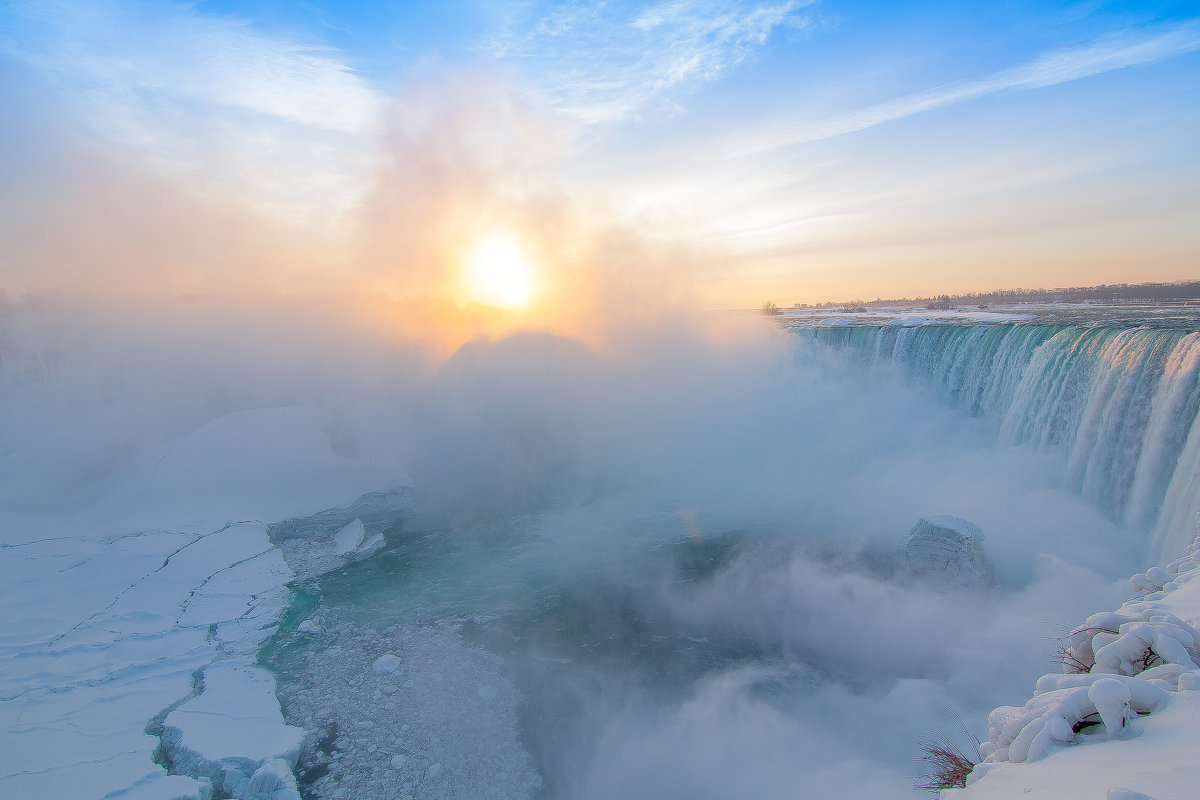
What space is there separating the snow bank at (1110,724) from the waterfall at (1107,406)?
17.3ft

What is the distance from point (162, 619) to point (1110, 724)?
32.5 feet

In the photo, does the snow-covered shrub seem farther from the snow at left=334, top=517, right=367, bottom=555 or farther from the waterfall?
the snow at left=334, top=517, right=367, bottom=555

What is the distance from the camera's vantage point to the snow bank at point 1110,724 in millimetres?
2115

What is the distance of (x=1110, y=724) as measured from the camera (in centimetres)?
243

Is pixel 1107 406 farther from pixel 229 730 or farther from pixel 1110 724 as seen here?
pixel 229 730

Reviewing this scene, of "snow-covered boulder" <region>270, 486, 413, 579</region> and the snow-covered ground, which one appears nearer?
the snow-covered ground

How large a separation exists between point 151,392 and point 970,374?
23.7 meters

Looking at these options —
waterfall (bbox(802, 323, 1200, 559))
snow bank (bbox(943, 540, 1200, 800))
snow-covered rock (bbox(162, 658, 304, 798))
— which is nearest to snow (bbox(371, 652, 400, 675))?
snow-covered rock (bbox(162, 658, 304, 798))

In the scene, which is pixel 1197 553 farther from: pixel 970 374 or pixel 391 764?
pixel 970 374

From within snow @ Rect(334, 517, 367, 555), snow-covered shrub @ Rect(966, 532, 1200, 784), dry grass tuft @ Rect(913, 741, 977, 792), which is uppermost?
snow-covered shrub @ Rect(966, 532, 1200, 784)

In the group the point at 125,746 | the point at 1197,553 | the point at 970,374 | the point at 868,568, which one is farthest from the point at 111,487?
the point at 970,374

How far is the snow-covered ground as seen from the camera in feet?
16.8

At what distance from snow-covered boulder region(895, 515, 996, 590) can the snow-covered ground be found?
8779 millimetres

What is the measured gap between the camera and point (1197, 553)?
5184 millimetres
